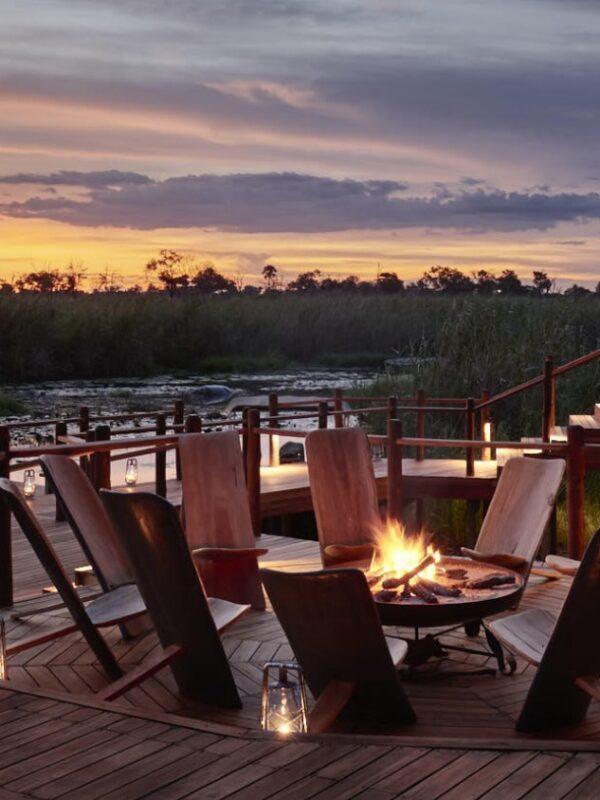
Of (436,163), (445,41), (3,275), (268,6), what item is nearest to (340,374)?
(436,163)

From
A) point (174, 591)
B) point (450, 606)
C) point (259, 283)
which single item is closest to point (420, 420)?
point (450, 606)

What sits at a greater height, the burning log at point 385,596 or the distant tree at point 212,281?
the distant tree at point 212,281

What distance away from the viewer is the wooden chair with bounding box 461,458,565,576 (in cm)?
480

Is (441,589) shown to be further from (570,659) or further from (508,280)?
(508,280)

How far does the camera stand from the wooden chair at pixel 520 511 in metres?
4.80

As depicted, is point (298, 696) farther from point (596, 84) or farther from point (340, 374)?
point (340, 374)

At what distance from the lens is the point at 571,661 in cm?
342

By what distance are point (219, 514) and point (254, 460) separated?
201cm

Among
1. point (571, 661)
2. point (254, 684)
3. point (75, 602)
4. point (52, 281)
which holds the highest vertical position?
point (52, 281)

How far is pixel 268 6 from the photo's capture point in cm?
1142

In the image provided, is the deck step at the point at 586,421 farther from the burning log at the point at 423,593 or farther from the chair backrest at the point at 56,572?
the chair backrest at the point at 56,572

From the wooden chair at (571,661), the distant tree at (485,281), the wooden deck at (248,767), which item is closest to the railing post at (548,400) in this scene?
the wooden chair at (571,661)

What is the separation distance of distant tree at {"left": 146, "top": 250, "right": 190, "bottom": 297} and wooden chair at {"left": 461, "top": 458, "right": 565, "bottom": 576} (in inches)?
1063

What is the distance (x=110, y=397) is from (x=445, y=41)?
10.8 metres
